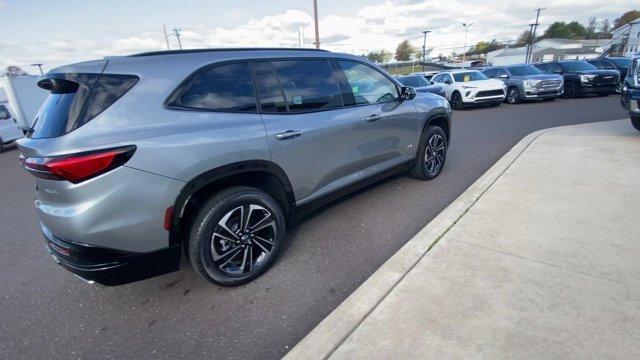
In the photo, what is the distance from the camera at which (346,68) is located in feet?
12.5

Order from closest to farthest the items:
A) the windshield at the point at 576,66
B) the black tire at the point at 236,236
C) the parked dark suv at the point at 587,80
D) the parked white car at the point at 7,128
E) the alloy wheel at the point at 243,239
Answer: the black tire at the point at 236,236 < the alloy wheel at the point at 243,239 < the parked white car at the point at 7,128 < the parked dark suv at the point at 587,80 < the windshield at the point at 576,66

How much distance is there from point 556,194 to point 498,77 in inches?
513

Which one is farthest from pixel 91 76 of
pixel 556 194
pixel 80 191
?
Result: pixel 556 194

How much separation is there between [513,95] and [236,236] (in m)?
15.1

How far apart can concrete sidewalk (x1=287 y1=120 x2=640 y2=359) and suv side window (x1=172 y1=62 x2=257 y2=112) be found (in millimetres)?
1717

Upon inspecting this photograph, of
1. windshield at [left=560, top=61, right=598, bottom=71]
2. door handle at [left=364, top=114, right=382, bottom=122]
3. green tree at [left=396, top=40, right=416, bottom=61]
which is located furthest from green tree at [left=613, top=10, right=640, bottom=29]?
door handle at [left=364, top=114, right=382, bottom=122]

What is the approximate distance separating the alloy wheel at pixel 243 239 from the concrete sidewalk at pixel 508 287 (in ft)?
2.93

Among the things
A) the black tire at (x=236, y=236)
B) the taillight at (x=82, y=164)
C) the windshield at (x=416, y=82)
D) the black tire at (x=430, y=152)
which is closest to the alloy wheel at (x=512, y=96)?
the windshield at (x=416, y=82)

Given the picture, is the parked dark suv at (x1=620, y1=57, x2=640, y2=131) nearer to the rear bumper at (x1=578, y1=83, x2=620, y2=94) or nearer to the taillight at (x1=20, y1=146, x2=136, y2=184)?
Result: the taillight at (x1=20, y1=146, x2=136, y2=184)

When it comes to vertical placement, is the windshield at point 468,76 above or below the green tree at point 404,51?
below

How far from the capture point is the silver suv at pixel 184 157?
7.20ft

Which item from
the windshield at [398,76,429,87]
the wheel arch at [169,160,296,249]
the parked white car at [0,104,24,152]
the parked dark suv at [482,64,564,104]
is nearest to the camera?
the wheel arch at [169,160,296,249]

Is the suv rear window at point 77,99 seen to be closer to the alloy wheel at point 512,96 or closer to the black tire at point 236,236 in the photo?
the black tire at point 236,236

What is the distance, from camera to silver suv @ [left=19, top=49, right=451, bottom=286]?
220 cm
